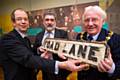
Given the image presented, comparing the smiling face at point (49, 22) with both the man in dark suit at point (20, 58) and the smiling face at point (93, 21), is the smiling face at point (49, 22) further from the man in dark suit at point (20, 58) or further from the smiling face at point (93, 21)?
the smiling face at point (93, 21)

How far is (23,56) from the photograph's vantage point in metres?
1.82

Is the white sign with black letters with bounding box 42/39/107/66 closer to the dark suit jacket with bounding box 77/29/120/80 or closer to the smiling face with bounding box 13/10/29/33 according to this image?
the dark suit jacket with bounding box 77/29/120/80

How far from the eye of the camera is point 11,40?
78.0 inches

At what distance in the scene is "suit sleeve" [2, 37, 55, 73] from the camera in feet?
5.63

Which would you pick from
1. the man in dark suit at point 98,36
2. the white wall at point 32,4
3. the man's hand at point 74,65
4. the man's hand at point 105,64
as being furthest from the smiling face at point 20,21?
the white wall at point 32,4

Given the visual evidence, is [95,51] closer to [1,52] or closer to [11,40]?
[11,40]

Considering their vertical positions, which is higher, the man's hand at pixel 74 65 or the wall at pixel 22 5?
the wall at pixel 22 5

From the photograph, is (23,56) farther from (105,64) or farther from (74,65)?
(105,64)

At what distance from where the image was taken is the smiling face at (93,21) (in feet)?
5.93

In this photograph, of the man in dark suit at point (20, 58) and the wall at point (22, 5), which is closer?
the man in dark suit at point (20, 58)

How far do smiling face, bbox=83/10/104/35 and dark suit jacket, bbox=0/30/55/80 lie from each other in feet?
1.25

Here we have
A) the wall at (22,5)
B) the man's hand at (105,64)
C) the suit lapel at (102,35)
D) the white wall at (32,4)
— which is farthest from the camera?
the wall at (22,5)

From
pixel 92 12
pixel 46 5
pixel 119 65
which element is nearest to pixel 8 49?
pixel 92 12

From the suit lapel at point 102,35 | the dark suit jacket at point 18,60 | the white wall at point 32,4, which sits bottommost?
the dark suit jacket at point 18,60
